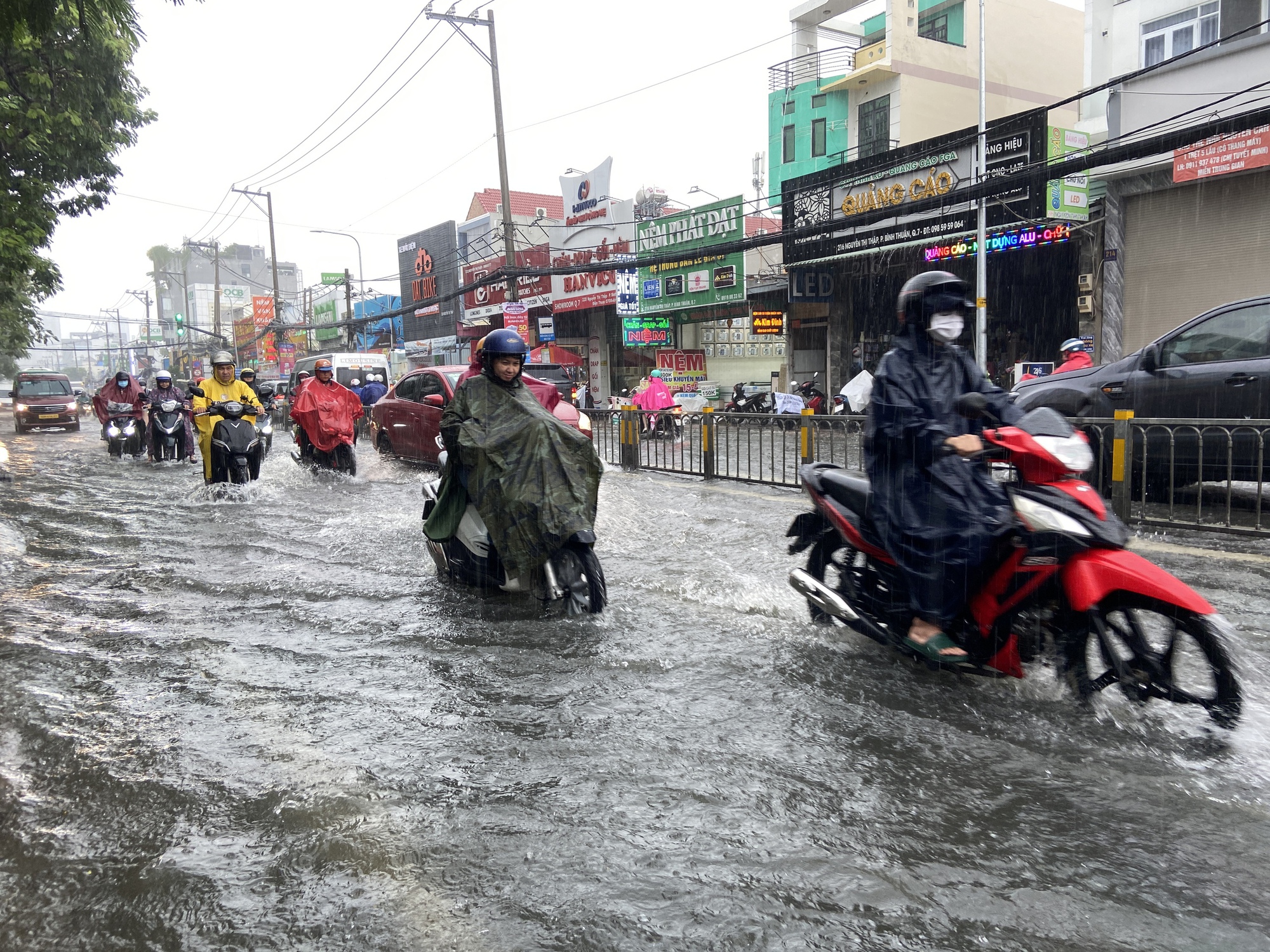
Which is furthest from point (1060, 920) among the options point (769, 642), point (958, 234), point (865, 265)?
point (865, 265)

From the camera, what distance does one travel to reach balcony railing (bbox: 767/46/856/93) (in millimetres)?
29266

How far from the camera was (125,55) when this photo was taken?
1436cm

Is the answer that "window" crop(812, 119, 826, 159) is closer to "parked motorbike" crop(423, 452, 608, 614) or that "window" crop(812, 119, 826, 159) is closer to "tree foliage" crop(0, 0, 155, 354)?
"tree foliage" crop(0, 0, 155, 354)

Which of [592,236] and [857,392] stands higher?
[592,236]

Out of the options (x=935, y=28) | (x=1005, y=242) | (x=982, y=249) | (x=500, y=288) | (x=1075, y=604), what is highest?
(x=935, y=28)

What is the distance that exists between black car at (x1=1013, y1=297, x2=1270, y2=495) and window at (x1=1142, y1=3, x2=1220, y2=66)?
10.4 metres

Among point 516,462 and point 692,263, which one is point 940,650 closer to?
point 516,462

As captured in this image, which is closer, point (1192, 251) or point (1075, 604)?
point (1075, 604)

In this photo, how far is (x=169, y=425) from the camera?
15.7 metres

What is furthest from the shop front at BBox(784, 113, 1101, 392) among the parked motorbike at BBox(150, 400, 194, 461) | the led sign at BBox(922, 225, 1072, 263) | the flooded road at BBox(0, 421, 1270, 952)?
the flooded road at BBox(0, 421, 1270, 952)

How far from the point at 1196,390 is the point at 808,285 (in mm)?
16481

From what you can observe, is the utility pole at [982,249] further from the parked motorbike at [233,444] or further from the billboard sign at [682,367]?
the parked motorbike at [233,444]

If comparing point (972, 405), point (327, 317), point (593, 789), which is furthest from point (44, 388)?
point (972, 405)

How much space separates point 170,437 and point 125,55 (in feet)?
20.0
